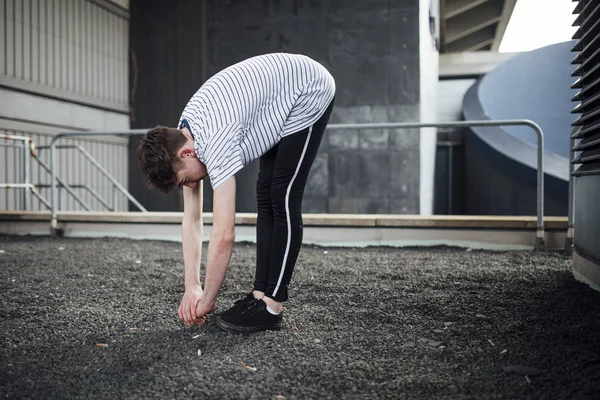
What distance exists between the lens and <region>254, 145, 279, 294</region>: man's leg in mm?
1739

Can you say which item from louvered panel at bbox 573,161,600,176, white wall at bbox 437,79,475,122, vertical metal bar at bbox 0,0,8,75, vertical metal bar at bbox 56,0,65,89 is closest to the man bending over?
louvered panel at bbox 573,161,600,176

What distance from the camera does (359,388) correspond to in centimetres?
120

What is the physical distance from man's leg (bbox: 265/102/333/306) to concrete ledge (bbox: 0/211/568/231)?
7.44ft

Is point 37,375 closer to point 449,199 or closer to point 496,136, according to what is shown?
point 496,136

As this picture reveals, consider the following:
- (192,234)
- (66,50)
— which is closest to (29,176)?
(66,50)

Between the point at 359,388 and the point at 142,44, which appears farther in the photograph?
the point at 142,44

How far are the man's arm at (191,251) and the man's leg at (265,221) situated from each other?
0.67 feet

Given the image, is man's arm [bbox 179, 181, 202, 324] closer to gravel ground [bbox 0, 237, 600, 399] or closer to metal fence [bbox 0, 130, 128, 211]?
gravel ground [bbox 0, 237, 600, 399]

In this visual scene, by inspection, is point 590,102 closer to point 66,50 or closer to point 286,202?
point 286,202

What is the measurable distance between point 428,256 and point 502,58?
838 cm

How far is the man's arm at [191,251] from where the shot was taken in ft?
5.19

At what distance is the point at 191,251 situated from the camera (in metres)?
1.63

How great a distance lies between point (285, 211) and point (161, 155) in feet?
1.39

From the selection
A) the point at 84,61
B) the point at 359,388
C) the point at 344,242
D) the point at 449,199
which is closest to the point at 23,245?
the point at 344,242
